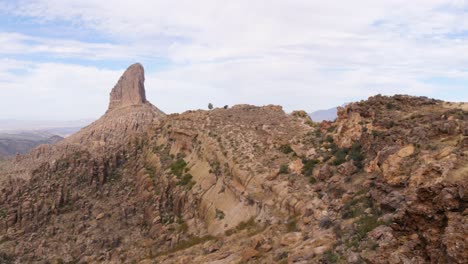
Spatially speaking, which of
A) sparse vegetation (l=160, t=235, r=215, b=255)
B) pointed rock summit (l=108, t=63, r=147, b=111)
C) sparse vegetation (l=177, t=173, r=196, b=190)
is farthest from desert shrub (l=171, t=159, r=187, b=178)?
pointed rock summit (l=108, t=63, r=147, b=111)

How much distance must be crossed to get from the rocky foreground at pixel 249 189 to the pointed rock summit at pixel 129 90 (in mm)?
4262

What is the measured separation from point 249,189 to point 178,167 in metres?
11.9

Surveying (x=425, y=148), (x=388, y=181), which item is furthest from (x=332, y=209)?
(x=425, y=148)

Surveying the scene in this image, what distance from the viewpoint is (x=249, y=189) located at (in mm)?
28297

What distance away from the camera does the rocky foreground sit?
1586 cm

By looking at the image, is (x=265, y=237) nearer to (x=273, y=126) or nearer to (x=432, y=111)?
(x=432, y=111)

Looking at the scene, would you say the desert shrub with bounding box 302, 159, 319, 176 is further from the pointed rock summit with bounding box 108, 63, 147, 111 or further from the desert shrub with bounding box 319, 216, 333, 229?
the pointed rock summit with bounding box 108, 63, 147, 111

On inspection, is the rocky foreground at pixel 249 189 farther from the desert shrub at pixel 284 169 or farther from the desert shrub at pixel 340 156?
the desert shrub at pixel 284 169

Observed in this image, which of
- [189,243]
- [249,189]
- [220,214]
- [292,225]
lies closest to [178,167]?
[220,214]

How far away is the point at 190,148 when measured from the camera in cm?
3978

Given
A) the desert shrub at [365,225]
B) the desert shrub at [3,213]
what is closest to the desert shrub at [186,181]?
the desert shrub at [3,213]

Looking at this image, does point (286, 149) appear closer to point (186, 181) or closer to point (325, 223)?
point (186, 181)

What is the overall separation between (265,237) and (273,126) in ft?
54.1

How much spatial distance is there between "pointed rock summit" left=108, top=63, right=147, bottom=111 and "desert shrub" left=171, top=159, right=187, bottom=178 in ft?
68.1
